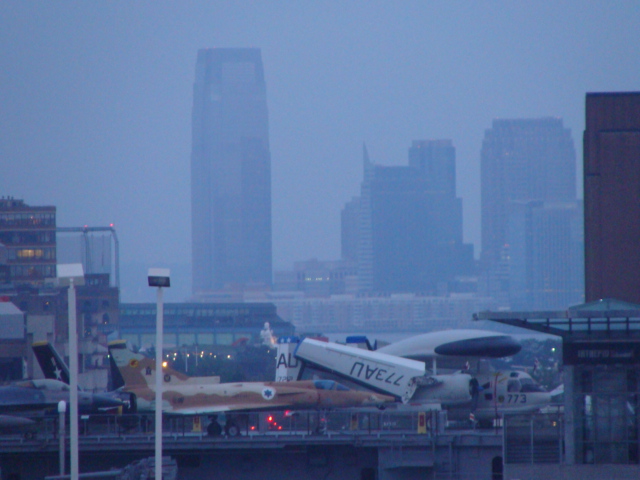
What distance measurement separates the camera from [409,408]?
3906 cm

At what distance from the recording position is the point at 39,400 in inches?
1586

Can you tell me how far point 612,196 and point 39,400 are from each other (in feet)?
77.8

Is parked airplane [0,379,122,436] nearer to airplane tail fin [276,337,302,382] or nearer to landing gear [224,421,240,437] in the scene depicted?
landing gear [224,421,240,437]

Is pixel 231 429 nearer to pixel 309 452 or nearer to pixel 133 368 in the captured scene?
pixel 309 452

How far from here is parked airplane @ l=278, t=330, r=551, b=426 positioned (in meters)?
39.9

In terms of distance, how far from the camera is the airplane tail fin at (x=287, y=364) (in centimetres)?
4559

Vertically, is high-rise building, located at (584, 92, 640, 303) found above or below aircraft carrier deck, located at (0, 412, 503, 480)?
above

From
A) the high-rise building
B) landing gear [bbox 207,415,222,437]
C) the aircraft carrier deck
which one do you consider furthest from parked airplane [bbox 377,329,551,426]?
landing gear [bbox 207,415,222,437]

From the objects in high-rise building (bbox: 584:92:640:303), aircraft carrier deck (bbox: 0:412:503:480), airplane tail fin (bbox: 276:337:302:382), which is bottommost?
aircraft carrier deck (bbox: 0:412:503:480)

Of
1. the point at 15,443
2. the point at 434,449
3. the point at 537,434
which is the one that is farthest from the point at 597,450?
the point at 15,443

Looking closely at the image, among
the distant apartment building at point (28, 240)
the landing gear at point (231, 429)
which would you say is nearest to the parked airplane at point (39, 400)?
the landing gear at point (231, 429)

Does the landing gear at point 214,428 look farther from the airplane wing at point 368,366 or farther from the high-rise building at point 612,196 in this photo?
the high-rise building at point 612,196

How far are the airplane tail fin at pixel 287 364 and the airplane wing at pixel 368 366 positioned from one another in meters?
1.04

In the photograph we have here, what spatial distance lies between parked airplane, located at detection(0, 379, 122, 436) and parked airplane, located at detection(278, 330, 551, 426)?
888 cm
